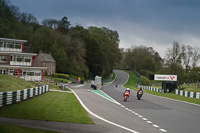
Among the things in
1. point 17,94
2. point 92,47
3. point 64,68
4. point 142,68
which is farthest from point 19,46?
point 142,68

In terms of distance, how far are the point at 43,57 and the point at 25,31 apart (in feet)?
44.2

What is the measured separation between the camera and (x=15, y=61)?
2383 inches

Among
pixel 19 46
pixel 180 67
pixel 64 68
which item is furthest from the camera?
pixel 64 68

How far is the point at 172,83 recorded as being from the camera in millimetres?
51500

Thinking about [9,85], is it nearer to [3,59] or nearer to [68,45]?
[3,59]

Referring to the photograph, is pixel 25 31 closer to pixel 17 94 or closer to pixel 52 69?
pixel 52 69

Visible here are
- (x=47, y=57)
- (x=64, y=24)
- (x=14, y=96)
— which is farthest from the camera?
(x=64, y=24)

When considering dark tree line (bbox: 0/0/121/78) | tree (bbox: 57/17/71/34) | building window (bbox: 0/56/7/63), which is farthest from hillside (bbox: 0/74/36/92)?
tree (bbox: 57/17/71/34)

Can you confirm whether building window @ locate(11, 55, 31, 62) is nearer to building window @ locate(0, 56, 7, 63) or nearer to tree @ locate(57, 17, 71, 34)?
building window @ locate(0, 56, 7, 63)

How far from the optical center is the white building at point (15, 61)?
5938 centimetres

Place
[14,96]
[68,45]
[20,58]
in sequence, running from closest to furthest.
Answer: [14,96]
[20,58]
[68,45]

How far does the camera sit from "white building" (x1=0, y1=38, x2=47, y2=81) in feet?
195

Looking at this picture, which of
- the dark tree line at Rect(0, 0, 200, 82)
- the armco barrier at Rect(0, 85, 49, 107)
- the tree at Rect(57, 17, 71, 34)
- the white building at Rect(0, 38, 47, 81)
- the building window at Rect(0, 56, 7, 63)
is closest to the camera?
the armco barrier at Rect(0, 85, 49, 107)

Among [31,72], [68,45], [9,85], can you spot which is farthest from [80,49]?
[9,85]
